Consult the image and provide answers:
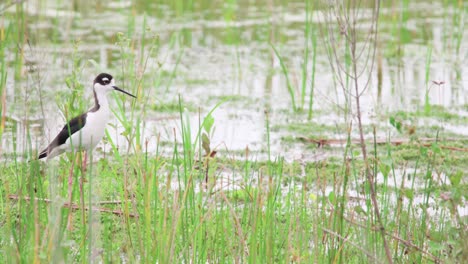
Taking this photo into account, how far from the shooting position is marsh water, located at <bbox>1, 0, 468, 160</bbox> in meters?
5.80

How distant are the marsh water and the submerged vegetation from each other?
0.02 metres

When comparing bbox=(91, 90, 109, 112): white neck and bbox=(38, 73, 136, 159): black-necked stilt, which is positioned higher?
bbox=(91, 90, 109, 112): white neck

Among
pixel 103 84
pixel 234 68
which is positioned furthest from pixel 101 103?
pixel 234 68

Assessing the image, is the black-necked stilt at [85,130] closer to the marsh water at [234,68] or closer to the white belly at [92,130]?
the white belly at [92,130]

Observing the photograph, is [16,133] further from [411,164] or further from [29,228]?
[29,228]

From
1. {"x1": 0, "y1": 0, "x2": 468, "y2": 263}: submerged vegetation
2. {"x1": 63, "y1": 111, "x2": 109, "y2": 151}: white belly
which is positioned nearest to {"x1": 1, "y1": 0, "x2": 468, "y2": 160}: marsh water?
{"x1": 0, "y1": 0, "x2": 468, "y2": 263}: submerged vegetation

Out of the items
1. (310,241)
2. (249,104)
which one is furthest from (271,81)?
(310,241)

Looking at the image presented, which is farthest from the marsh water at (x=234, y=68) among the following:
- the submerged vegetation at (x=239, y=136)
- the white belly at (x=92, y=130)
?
the white belly at (x=92, y=130)

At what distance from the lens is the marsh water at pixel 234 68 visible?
5.80 m

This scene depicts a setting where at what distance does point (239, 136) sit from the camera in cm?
593

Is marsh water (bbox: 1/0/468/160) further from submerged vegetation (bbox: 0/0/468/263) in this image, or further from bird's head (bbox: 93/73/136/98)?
bird's head (bbox: 93/73/136/98)

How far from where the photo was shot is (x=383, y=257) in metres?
2.97

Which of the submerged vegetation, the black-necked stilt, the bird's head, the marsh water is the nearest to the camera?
the submerged vegetation

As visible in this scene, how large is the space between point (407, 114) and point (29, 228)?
4.05 metres
